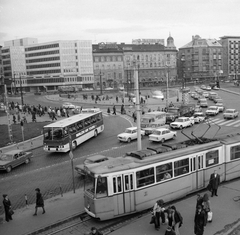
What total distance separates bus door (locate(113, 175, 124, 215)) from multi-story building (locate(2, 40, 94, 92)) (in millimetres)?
116740

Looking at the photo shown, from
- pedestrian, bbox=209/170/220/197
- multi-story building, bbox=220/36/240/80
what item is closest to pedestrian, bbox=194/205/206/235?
pedestrian, bbox=209/170/220/197

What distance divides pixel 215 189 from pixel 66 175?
965cm

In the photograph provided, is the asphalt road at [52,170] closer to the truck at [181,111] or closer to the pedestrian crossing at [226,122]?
the pedestrian crossing at [226,122]

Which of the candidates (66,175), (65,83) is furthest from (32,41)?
(66,175)

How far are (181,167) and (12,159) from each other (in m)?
13.6

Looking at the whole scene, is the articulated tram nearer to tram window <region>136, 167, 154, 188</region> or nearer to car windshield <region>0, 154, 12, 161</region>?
tram window <region>136, 167, 154, 188</region>

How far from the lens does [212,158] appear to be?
15.8 m

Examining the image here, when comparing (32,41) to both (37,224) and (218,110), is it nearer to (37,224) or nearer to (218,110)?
(218,110)

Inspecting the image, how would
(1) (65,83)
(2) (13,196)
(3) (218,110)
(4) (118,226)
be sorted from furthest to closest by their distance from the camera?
(1) (65,83) < (3) (218,110) < (2) (13,196) < (4) (118,226)

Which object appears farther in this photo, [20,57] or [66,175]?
[20,57]

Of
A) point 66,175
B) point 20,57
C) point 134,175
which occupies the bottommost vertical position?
point 66,175

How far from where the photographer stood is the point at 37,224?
13.1m

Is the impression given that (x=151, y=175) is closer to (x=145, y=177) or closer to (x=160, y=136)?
(x=145, y=177)

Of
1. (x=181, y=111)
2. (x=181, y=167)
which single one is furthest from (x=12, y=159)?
(x=181, y=111)
